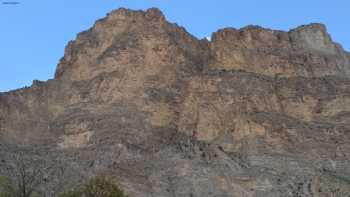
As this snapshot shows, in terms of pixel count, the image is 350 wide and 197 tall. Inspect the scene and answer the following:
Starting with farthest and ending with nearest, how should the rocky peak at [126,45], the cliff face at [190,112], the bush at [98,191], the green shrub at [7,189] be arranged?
the rocky peak at [126,45], the cliff face at [190,112], the bush at [98,191], the green shrub at [7,189]

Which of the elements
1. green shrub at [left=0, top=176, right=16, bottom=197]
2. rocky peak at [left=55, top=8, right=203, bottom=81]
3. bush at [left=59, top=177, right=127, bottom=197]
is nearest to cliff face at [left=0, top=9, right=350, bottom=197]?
rocky peak at [left=55, top=8, right=203, bottom=81]

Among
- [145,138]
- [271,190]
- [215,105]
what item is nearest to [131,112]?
[145,138]

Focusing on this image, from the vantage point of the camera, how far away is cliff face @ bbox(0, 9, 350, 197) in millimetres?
75125

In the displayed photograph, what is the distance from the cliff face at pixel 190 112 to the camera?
7512 cm

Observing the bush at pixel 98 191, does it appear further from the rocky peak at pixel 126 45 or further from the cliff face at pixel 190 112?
the rocky peak at pixel 126 45

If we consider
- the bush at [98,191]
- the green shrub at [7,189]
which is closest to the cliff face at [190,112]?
the bush at [98,191]

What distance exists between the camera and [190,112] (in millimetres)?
88062

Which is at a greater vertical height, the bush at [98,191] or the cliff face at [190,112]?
the cliff face at [190,112]

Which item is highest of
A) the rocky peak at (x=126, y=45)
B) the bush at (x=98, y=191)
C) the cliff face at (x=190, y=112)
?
the rocky peak at (x=126, y=45)

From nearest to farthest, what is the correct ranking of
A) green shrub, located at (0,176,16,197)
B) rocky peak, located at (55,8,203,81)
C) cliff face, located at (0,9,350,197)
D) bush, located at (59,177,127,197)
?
green shrub, located at (0,176,16,197) → bush, located at (59,177,127,197) → cliff face, located at (0,9,350,197) → rocky peak, located at (55,8,203,81)

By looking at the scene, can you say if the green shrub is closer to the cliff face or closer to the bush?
the bush

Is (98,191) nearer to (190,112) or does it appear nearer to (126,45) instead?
(190,112)

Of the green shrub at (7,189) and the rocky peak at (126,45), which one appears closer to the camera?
the green shrub at (7,189)

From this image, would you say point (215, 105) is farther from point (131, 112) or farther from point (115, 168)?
point (115, 168)
